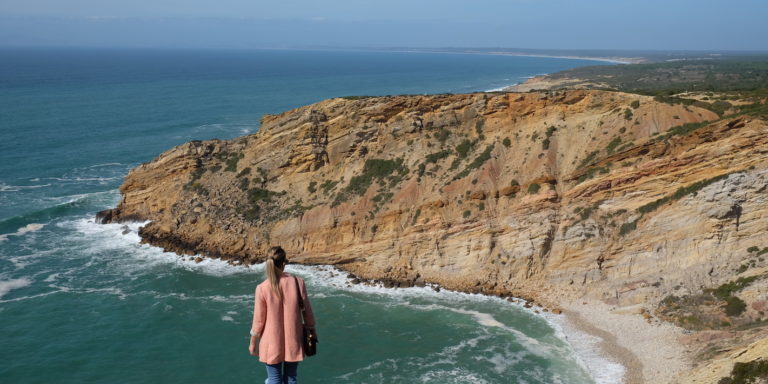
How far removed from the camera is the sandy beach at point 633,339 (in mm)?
23812

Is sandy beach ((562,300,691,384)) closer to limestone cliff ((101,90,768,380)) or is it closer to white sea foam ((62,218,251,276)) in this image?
limestone cliff ((101,90,768,380))

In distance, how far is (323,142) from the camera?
42312 mm

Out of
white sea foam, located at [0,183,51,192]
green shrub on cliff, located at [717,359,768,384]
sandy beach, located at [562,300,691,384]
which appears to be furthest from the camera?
white sea foam, located at [0,183,51,192]

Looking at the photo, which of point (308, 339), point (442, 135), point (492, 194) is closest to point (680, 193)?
point (492, 194)

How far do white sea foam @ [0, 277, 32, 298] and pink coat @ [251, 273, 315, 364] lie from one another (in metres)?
34.8

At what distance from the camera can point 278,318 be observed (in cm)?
568

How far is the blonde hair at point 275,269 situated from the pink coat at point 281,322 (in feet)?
0.14

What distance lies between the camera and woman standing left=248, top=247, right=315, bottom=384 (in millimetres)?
5605

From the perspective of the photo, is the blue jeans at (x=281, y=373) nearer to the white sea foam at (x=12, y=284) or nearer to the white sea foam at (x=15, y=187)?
the white sea foam at (x=12, y=284)

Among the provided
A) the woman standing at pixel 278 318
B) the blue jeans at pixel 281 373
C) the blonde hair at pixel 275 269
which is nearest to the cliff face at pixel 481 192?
the blue jeans at pixel 281 373

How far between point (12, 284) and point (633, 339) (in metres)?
36.0

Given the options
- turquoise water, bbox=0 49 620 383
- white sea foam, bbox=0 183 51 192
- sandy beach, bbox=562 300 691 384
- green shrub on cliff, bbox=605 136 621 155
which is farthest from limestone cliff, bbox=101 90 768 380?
white sea foam, bbox=0 183 51 192

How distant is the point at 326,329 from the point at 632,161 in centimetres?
1986

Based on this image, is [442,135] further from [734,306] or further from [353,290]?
[734,306]
